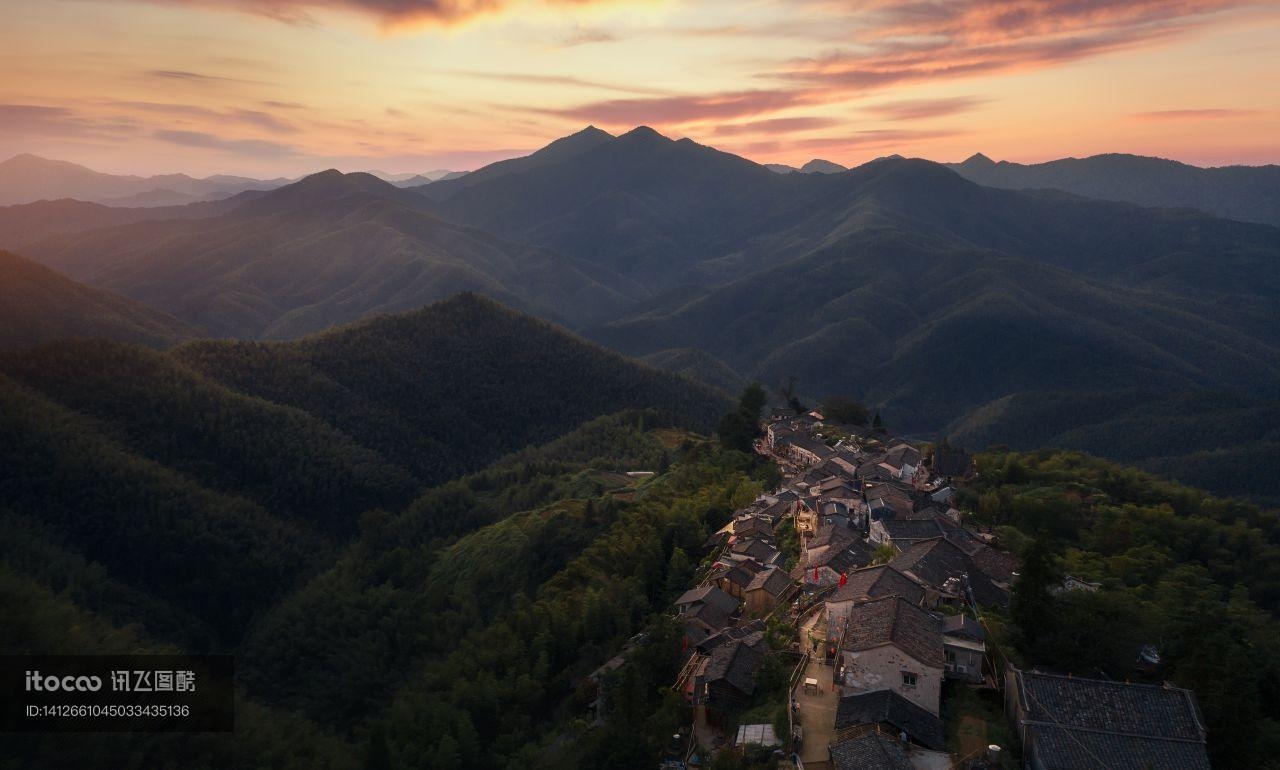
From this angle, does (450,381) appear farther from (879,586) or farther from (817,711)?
(817,711)

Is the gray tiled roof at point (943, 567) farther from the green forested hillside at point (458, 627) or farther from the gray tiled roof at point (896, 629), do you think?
the green forested hillside at point (458, 627)

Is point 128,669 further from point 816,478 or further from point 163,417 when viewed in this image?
point 163,417

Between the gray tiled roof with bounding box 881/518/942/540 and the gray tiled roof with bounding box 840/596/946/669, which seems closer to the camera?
the gray tiled roof with bounding box 840/596/946/669

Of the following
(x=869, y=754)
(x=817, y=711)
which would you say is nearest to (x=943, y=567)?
(x=817, y=711)

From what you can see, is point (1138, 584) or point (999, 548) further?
point (999, 548)

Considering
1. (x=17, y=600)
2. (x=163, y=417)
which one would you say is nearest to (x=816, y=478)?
(x=17, y=600)

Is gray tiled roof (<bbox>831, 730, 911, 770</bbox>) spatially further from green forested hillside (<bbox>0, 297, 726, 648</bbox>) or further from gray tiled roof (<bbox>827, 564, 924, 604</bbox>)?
green forested hillside (<bbox>0, 297, 726, 648</bbox>)

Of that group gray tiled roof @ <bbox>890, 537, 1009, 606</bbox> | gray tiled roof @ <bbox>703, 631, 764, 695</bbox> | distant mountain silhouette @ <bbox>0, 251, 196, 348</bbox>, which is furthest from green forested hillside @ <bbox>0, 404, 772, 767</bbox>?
distant mountain silhouette @ <bbox>0, 251, 196, 348</bbox>
